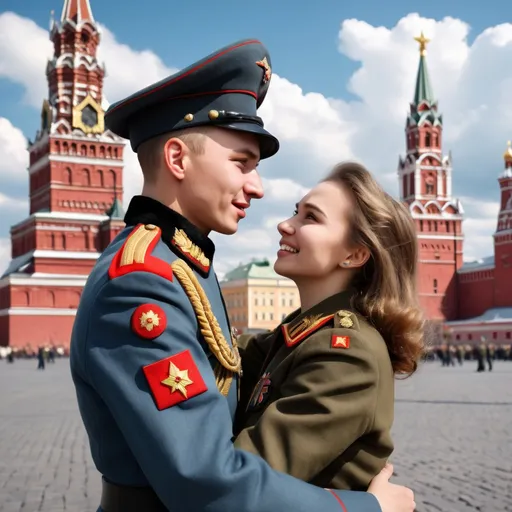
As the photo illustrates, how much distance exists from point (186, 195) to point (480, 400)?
14.2 metres

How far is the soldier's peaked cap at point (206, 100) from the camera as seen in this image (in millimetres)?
1867

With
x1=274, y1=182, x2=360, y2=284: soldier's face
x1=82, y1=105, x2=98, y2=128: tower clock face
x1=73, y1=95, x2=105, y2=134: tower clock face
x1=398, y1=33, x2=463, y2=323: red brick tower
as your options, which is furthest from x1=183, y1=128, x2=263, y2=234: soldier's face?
x1=398, y1=33, x2=463, y2=323: red brick tower

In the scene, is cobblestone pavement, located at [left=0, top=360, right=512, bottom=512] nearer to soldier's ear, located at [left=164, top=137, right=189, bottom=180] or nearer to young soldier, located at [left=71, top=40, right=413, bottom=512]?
young soldier, located at [left=71, top=40, right=413, bottom=512]

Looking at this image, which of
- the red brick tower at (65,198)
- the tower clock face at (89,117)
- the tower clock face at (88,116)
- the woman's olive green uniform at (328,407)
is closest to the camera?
the woman's olive green uniform at (328,407)

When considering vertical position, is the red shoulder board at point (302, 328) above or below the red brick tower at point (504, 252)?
below

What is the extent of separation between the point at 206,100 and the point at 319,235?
1.38 feet

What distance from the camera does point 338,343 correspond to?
1733mm

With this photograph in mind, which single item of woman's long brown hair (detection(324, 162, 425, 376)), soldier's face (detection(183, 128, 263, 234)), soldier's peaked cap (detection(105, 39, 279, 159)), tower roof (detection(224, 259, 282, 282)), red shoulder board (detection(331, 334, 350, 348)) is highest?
tower roof (detection(224, 259, 282, 282))

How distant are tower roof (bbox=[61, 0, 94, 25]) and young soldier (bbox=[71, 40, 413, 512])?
54.7m

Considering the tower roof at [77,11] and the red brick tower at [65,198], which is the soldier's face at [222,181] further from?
the tower roof at [77,11]

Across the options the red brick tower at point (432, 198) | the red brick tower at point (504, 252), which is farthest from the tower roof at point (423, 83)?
the red brick tower at point (504, 252)

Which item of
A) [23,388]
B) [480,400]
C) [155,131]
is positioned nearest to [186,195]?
[155,131]

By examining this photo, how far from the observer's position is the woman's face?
6.50 ft

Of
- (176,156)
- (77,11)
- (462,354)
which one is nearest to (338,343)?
(176,156)
